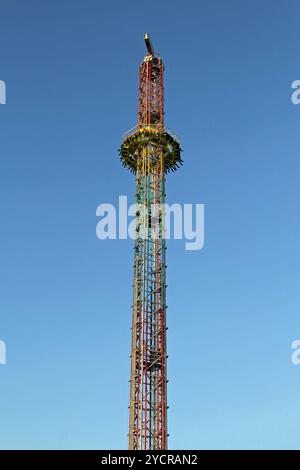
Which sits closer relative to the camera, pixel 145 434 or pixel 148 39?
pixel 145 434

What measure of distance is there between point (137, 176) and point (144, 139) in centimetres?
574

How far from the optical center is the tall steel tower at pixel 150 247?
8038 centimetres

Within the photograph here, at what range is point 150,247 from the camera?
297 ft

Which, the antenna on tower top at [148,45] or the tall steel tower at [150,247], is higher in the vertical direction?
the antenna on tower top at [148,45]

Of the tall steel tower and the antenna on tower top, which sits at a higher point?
the antenna on tower top

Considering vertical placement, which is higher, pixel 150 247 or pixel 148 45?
pixel 148 45


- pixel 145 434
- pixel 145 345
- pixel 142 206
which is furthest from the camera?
pixel 142 206

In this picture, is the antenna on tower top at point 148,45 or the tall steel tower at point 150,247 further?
the antenna on tower top at point 148,45

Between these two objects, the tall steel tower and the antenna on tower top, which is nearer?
the tall steel tower

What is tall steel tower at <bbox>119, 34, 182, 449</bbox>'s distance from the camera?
80375 mm

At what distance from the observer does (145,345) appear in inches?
3327
